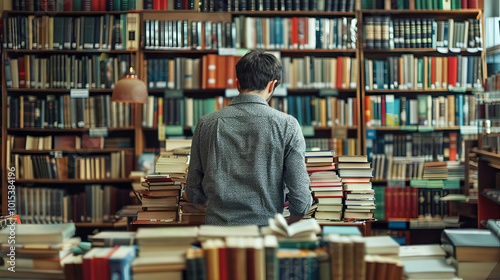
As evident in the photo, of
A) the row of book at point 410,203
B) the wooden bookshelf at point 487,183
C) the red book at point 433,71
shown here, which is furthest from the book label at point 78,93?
the wooden bookshelf at point 487,183

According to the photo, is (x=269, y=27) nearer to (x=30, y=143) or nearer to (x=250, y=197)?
(x=30, y=143)

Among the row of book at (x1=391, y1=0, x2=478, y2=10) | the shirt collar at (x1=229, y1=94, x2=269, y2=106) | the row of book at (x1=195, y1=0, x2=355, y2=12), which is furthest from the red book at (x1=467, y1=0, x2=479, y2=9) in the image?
the shirt collar at (x1=229, y1=94, x2=269, y2=106)

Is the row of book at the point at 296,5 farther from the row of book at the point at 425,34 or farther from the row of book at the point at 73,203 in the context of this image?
the row of book at the point at 73,203

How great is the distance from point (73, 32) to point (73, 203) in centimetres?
140

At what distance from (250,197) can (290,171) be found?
0.55 feet

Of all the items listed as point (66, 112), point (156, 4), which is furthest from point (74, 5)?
point (66, 112)

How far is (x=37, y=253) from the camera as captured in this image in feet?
3.85

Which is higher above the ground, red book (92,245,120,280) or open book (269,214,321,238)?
open book (269,214,321,238)

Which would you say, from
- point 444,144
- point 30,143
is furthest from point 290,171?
point 30,143

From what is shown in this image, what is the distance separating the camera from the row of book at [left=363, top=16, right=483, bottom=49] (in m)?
3.81

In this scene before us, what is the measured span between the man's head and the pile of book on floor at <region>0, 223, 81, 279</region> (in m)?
0.81

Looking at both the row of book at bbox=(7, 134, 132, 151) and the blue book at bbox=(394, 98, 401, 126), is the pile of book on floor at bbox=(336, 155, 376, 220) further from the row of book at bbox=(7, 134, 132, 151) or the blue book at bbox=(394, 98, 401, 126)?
the row of book at bbox=(7, 134, 132, 151)

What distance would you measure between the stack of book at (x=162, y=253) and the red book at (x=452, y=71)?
3320mm

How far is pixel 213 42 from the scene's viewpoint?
3.78 meters
